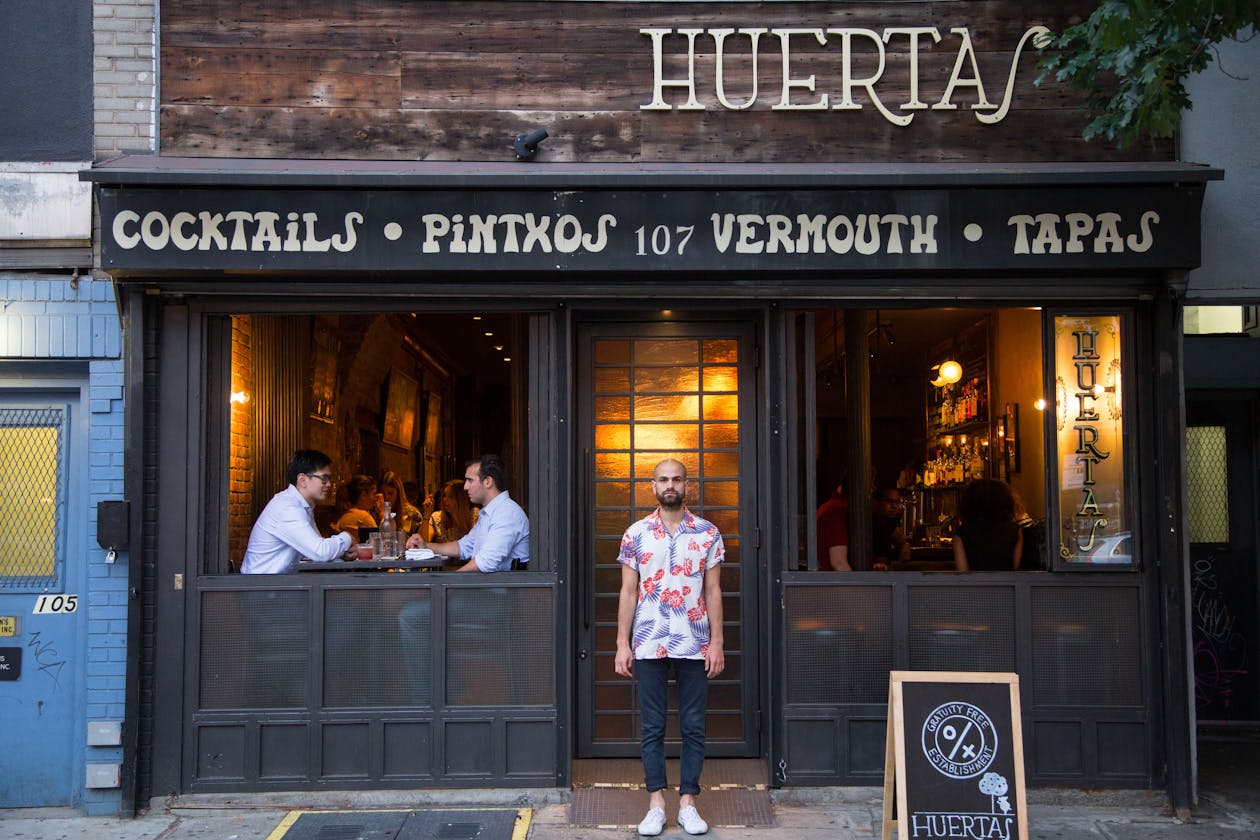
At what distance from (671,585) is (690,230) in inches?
80.6

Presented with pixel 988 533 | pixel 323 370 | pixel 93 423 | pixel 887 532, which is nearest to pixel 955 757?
pixel 988 533

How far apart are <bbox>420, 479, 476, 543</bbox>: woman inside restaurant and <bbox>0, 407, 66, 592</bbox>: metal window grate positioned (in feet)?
10.5

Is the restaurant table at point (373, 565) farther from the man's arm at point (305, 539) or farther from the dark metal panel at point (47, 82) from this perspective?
the dark metal panel at point (47, 82)

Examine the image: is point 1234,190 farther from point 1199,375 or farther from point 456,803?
point 456,803

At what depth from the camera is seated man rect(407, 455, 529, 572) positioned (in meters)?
7.21

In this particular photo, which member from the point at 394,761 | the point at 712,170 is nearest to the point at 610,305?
the point at 712,170

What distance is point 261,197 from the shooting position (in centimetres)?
663

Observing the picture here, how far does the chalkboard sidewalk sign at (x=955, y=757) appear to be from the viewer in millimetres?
5723

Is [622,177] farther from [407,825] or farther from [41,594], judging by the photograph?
[41,594]

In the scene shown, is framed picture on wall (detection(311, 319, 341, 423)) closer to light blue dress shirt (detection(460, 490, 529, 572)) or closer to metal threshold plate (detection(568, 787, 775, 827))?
light blue dress shirt (detection(460, 490, 529, 572))

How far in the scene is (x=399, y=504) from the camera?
34.4 ft

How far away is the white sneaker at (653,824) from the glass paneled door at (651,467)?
3.81 feet

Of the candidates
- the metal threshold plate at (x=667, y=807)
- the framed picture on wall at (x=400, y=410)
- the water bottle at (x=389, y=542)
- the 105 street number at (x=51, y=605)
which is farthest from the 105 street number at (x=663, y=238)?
the framed picture on wall at (x=400, y=410)

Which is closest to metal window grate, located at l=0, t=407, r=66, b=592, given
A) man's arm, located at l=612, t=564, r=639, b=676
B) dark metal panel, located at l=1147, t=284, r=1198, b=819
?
man's arm, located at l=612, t=564, r=639, b=676
